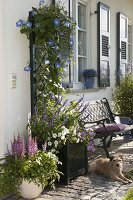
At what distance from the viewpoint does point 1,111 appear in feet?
12.4

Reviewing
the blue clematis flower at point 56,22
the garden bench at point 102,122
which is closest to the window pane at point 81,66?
the garden bench at point 102,122

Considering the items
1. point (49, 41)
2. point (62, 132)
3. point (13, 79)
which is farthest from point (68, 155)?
point (49, 41)

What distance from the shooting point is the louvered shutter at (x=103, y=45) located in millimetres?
6348

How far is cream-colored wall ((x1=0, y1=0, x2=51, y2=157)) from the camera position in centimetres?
374

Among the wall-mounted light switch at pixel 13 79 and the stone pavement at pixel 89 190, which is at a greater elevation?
the wall-mounted light switch at pixel 13 79

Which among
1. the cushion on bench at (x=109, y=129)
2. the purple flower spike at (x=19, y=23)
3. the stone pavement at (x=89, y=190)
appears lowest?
the stone pavement at (x=89, y=190)

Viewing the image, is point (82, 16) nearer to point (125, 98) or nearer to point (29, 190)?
point (125, 98)

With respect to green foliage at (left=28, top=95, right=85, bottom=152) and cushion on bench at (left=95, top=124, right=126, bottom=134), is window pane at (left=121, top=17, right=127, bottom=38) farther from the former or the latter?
green foliage at (left=28, top=95, right=85, bottom=152)

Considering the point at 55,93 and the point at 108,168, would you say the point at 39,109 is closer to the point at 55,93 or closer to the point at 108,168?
the point at 55,93

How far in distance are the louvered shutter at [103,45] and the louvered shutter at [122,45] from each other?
2.18 ft

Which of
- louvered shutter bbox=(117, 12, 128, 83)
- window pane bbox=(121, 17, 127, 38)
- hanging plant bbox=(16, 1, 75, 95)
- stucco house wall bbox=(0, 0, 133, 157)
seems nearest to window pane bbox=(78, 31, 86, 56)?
louvered shutter bbox=(117, 12, 128, 83)

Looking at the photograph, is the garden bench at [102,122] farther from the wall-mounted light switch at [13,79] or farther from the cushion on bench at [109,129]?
the wall-mounted light switch at [13,79]

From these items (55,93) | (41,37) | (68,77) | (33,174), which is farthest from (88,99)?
(33,174)

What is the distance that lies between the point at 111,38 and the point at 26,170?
4.34 m
